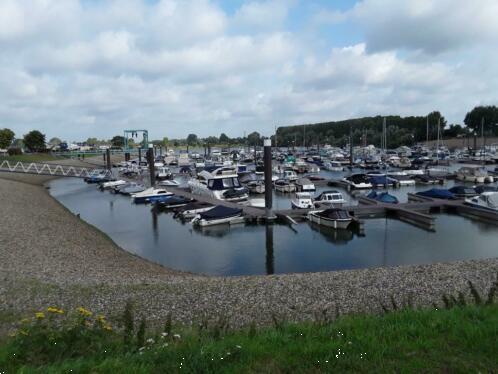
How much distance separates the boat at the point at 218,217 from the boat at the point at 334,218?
6372 millimetres

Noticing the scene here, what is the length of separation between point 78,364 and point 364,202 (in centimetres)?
3649

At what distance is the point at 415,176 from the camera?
2357 inches

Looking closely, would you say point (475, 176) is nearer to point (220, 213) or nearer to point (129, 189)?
point (220, 213)

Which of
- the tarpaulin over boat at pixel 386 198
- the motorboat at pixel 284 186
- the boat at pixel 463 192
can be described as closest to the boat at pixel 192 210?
the motorboat at pixel 284 186

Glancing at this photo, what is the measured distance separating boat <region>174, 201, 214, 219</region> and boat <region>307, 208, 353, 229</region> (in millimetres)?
10083

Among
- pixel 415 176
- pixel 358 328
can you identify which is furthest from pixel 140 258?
pixel 415 176

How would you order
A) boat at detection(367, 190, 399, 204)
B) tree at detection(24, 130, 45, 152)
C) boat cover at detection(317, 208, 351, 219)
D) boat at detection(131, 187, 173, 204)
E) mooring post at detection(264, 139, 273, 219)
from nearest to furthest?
boat cover at detection(317, 208, 351, 219)
mooring post at detection(264, 139, 273, 219)
boat at detection(367, 190, 399, 204)
boat at detection(131, 187, 173, 204)
tree at detection(24, 130, 45, 152)

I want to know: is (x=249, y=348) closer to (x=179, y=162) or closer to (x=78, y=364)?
(x=78, y=364)

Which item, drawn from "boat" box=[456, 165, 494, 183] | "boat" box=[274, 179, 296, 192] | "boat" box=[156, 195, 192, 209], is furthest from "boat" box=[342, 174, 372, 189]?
"boat" box=[156, 195, 192, 209]

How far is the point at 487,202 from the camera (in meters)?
34.6

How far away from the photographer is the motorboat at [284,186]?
2050 inches

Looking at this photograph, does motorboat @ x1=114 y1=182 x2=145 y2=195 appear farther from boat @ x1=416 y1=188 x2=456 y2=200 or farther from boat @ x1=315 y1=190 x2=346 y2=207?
boat @ x1=416 y1=188 x2=456 y2=200

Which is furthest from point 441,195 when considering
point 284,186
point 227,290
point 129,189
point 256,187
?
point 129,189

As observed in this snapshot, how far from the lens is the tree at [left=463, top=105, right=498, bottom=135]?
504 ft
